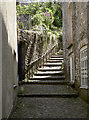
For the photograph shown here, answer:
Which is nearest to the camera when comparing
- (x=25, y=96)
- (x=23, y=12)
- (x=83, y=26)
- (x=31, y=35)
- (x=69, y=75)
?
(x=83, y=26)

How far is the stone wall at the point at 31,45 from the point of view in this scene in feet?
36.0

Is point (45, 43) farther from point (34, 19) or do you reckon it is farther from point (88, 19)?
point (88, 19)

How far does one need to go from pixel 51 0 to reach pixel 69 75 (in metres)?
13.8

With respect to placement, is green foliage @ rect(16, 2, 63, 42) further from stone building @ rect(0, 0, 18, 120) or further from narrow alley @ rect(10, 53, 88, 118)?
stone building @ rect(0, 0, 18, 120)

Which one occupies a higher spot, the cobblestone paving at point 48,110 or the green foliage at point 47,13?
the green foliage at point 47,13

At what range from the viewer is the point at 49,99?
23.9 feet

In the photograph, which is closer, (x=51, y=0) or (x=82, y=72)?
(x=82, y=72)

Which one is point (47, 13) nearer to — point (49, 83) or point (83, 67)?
point (49, 83)

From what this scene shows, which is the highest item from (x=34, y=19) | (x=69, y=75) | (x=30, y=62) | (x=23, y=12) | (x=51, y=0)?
(x=51, y=0)

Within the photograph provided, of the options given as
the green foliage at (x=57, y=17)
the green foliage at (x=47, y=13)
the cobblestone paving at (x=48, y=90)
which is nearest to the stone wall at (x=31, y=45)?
the cobblestone paving at (x=48, y=90)

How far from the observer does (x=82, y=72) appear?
7250 millimetres

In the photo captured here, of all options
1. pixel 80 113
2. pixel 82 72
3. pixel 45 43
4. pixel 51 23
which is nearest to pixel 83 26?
pixel 82 72

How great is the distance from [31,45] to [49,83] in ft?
11.3

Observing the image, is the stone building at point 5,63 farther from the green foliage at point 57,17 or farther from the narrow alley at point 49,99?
the green foliage at point 57,17
